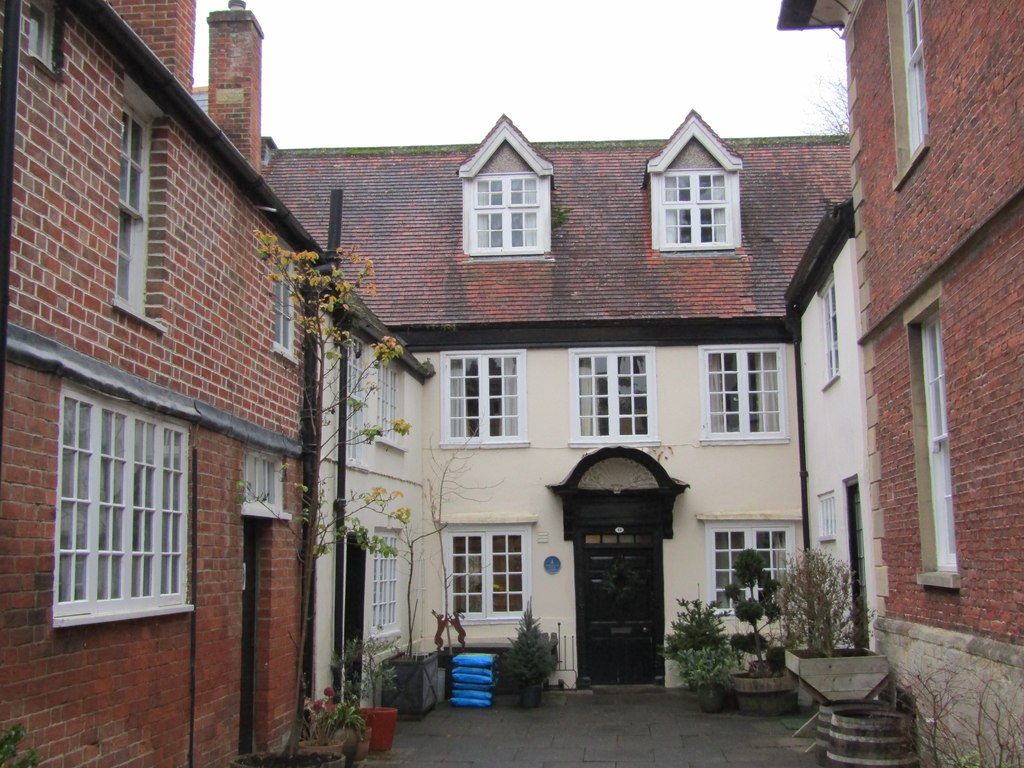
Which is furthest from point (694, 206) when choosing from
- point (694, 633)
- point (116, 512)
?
point (116, 512)

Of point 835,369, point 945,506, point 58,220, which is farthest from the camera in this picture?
point 835,369

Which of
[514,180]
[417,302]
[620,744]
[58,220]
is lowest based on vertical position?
[620,744]

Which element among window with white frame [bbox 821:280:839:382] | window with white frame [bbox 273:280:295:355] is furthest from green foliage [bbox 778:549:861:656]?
window with white frame [bbox 273:280:295:355]

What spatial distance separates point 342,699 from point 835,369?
24.4 ft

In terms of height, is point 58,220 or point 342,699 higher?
point 58,220

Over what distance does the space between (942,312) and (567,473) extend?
898 cm

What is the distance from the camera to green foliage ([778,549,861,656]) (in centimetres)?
1183

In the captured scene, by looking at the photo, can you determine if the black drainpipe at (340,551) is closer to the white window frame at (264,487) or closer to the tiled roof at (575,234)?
A: the white window frame at (264,487)

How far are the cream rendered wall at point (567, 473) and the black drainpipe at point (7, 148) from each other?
476 inches

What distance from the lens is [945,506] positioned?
10.1m

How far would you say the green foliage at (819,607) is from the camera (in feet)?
38.8

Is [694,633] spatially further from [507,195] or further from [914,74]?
[914,74]

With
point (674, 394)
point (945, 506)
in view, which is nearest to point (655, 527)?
point (674, 394)

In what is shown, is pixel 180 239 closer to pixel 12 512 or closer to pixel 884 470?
pixel 12 512
